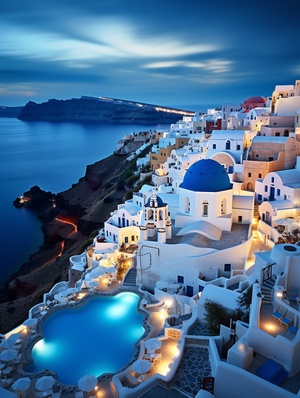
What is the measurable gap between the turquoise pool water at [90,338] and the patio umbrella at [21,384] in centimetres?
137

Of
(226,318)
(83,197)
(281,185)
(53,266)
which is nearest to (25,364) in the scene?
(226,318)

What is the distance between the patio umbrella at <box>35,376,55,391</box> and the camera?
40.3 ft

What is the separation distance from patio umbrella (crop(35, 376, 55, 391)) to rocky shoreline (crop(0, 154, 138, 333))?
58.0ft

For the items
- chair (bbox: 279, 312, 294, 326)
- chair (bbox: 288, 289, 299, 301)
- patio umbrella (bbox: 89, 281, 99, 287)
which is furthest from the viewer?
patio umbrella (bbox: 89, 281, 99, 287)

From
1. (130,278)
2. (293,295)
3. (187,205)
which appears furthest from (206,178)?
(293,295)

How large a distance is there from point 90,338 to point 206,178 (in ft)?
39.3

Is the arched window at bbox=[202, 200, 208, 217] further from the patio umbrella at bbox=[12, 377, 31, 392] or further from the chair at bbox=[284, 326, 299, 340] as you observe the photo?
the patio umbrella at bbox=[12, 377, 31, 392]

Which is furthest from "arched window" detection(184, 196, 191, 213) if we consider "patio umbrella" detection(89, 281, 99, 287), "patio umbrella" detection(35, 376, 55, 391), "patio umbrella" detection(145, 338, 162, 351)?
"patio umbrella" detection(35, 376, 55, 391)

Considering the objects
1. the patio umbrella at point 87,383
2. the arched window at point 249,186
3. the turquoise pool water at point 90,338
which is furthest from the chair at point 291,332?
the arched window at point 249,186

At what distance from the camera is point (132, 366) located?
12992 millimetres

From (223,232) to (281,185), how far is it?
6472mm

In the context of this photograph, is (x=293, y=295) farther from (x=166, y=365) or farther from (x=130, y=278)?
(x=130, y=278)

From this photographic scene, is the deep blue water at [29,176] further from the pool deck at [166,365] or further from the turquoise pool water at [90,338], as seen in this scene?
the pool deck at [166,365]

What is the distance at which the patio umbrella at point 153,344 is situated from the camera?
1391cm
